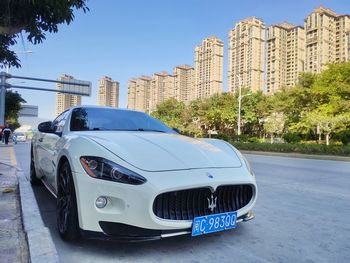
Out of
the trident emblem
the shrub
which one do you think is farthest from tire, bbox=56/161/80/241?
the shrub

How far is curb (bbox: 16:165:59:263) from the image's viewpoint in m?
2.64

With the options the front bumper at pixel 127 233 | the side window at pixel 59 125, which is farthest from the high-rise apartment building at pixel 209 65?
the front bumper at pixel 127 233

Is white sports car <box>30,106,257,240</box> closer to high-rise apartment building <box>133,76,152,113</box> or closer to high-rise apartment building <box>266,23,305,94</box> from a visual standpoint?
high-rise apartment building <box>266,23,305,94</box>

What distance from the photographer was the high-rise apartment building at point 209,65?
55.8 m

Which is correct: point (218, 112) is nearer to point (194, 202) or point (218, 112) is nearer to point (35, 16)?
point (35, 16)

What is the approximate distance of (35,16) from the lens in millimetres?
5453

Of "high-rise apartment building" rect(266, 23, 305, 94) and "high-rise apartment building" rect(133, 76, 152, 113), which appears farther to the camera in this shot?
"high-rise apartment building" rect(133, 76, 152, 113)

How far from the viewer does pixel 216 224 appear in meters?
2.94

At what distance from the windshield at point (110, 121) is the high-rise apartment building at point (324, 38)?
154 feet

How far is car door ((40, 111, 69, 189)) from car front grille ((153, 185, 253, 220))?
1.65 meters

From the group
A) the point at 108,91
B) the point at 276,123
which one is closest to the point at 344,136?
the point at 276,123

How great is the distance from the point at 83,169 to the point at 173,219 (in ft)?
2.88

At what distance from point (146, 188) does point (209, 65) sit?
55.8m

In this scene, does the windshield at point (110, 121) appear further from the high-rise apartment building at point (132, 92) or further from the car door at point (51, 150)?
the high-rise apartment building at point (132, 92)
